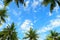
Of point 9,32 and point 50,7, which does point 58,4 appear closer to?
point 50,7

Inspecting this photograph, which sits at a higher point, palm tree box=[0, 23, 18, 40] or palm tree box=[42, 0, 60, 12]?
palm tree box=[0, 23, 18, 40]

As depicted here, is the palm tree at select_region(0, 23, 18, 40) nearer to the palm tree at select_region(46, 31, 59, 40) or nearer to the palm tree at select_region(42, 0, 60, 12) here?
the palm tree at select_region(46, 31, 59, 40)

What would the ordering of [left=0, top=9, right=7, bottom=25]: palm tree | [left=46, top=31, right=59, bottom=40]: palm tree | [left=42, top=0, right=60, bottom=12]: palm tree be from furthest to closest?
[left=46, top=31, right=59, bottom=40]: palm tree → [left=0, top=9, right=7, bottom=25]: palm tree → [left=42, top=0, right=60, bottom=12]: palm tree

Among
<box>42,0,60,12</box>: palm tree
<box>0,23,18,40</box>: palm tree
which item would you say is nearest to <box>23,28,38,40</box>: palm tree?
<box>0,23,18,40</box>: palm tree

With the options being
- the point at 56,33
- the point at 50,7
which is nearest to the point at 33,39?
the point at 56,33

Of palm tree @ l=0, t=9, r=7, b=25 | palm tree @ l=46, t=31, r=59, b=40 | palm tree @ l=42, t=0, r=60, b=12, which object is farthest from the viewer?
palm tree @ l=46, t=31, r=59, b=40

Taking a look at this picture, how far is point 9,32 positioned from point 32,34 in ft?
20.8

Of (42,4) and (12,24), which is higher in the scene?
(12,24)

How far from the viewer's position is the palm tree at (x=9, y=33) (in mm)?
52772

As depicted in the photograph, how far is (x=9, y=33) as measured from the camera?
53406 millimetres

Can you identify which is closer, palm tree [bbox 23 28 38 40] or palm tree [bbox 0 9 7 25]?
palm tree [bbox 0 9 7 25]

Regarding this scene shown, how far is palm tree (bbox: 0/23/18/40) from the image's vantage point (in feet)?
173

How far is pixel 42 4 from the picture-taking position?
2691cm

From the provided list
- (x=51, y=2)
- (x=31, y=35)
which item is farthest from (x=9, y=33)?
(x=51, y=2)
